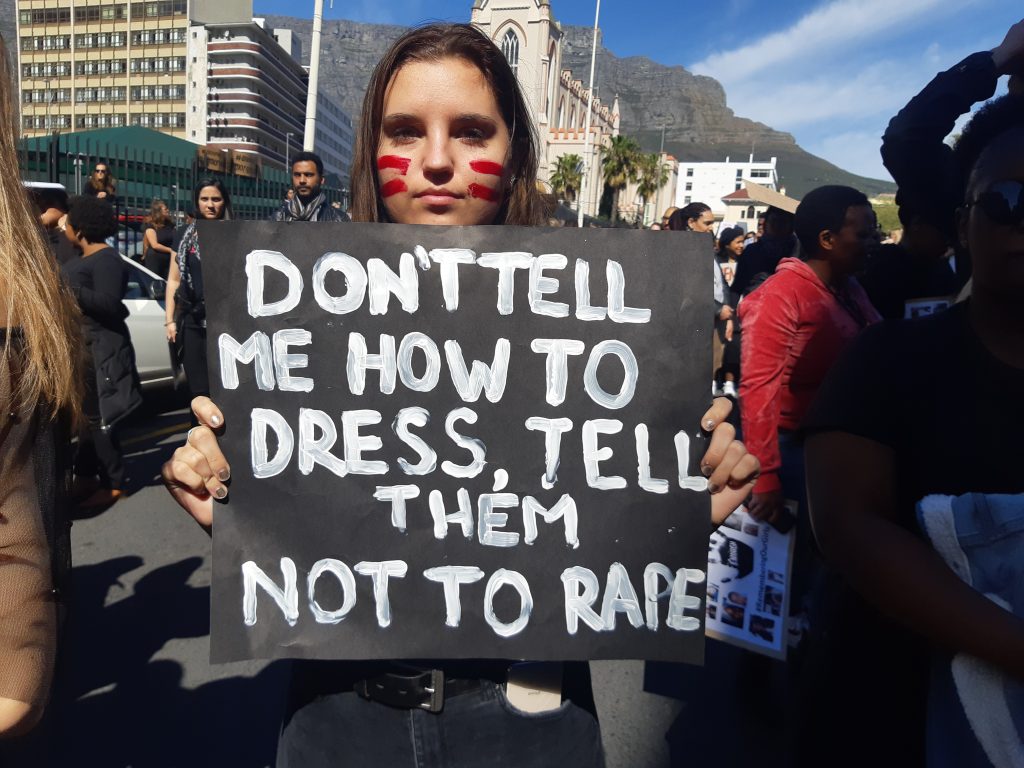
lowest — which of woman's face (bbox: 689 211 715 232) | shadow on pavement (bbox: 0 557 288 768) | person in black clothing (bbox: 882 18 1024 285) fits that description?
shadow on pavement (bbox: 0 557 288 768)

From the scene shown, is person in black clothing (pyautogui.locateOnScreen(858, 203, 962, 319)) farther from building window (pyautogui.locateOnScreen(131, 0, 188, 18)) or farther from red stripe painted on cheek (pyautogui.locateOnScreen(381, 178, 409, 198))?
building window (pyautogui.locateOnScreen(131, 0, 188, 18))

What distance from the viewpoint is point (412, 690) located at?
1.25 meters

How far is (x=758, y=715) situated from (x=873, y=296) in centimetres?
224

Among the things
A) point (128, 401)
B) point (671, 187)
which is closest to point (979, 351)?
point (128, 401)

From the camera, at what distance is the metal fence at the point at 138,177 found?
10594mm

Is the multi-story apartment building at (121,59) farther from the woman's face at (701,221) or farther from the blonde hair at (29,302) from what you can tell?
the blonde hair at (29,302)

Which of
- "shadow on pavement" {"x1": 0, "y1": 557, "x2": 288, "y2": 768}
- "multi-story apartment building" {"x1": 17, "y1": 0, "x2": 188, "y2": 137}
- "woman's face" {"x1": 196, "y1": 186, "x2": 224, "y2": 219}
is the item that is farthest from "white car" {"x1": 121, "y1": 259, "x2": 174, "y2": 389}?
"multi-story apartment building" {"x1": 17, "y1": 0, "x2": 188, "y2": 137}

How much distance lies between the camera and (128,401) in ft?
16.6

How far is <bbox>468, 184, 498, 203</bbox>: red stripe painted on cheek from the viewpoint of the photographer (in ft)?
4.58

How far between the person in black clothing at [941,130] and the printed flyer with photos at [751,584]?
1.12m

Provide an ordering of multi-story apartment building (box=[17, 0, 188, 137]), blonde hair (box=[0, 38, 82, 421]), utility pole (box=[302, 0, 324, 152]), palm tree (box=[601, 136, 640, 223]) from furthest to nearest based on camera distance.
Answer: multi-story apartment building (box=[17, 0, 188, 137]) → palm tree (box=[601, 136, 640, 223]) → utility pole (box=[302, 0, 324, 152]) → blonde hair (box=[0, 38, 82, 421])

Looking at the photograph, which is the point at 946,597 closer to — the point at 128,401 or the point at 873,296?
the point at 873,296

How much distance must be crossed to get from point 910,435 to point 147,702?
2926mm

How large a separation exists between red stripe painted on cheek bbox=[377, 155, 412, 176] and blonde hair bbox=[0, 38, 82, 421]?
1.97 feet
